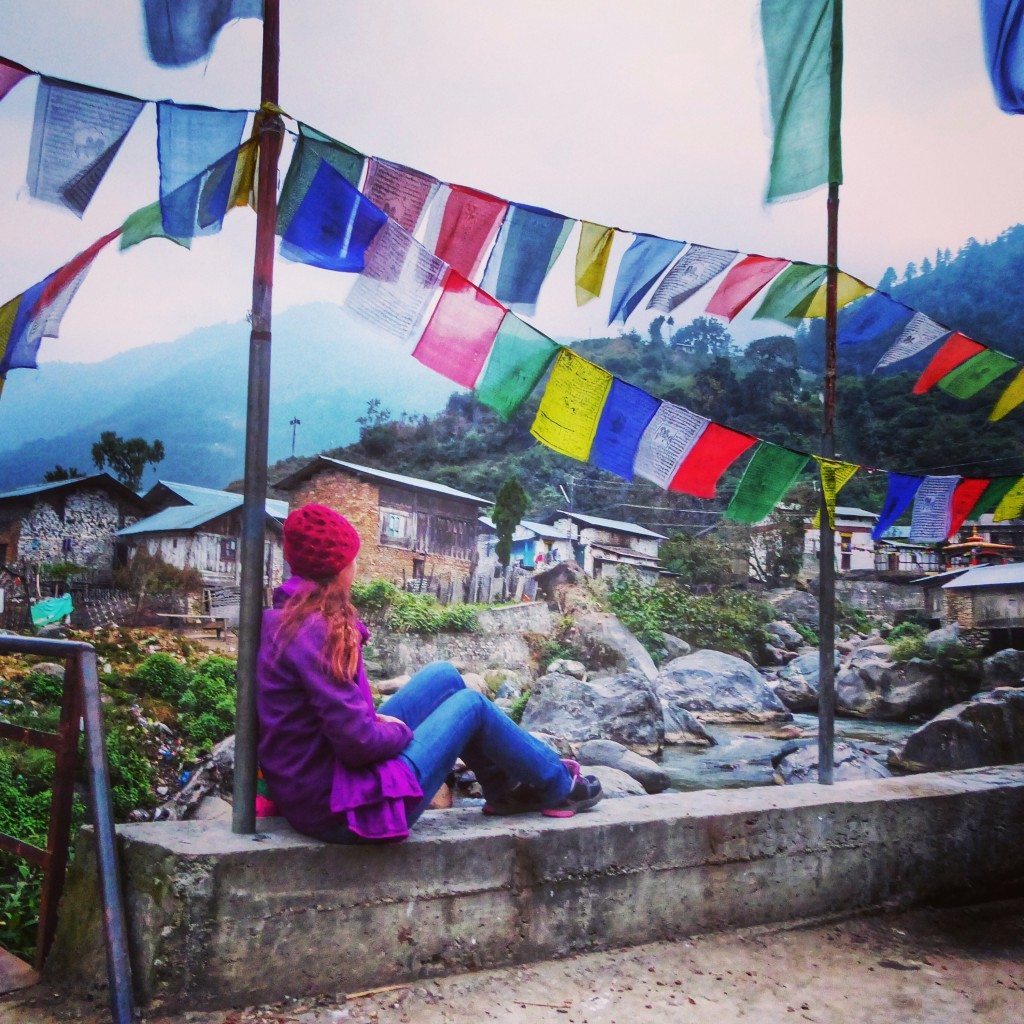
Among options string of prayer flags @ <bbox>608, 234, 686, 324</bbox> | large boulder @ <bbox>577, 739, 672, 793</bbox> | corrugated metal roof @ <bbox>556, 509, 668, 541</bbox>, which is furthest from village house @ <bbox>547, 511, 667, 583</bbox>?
string of prayer flags @ <bbox>608, 234, 686, 324</bbox>

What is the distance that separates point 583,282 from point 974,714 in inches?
338

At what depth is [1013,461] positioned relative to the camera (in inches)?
347

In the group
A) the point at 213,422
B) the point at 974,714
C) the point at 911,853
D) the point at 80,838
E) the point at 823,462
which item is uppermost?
the point at 213,422

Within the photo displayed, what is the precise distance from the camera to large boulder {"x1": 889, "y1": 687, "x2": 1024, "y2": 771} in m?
9.29

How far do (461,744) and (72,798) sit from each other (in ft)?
3.20

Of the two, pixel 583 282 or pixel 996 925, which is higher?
pixel 583 282

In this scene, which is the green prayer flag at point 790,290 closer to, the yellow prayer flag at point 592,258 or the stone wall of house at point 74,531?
the yellow prayer flag at point 592,258

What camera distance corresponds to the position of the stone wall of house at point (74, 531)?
517cm

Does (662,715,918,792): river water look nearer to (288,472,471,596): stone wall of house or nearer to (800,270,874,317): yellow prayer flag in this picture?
(288,472,471,596): stone wall of house

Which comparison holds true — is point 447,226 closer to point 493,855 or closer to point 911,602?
point 493,855

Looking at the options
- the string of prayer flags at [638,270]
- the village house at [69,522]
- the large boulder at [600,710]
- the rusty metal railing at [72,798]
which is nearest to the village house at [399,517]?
the village house at [69,522]

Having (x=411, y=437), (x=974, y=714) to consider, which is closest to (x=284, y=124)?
(x=411, y=437)

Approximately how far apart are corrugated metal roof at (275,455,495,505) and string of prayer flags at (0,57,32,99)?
14.7ft

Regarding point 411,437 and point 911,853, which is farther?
point 411,437
